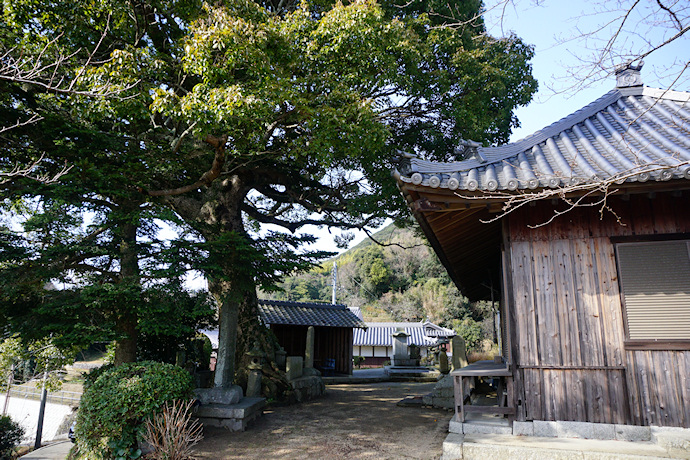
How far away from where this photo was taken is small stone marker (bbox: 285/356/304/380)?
1291cm

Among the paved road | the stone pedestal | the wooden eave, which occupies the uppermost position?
the wooden eave

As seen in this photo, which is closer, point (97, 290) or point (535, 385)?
point (535, 385)

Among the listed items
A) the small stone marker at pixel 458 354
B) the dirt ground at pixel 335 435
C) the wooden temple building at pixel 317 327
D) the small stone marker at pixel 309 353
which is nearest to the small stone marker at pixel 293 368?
the dirt ground at pixel 335 435

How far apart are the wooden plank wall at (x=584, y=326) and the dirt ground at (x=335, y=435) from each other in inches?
88.3

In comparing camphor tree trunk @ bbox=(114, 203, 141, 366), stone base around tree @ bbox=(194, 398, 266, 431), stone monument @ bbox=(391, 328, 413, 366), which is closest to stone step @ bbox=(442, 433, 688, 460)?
stone base around tree @ bbox=(194, 398, 266, 431)

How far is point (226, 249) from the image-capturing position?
30.1 feet

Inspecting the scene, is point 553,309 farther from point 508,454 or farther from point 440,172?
point 440,172

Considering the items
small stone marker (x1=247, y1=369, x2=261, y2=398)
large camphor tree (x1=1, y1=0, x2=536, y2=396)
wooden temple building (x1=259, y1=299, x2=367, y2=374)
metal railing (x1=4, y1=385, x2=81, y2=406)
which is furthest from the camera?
wooden temple building (x1=259, y1=299, x2=367, y2=374)

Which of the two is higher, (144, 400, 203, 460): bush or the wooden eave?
the wooden eave

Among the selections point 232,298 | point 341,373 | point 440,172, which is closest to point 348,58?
point 440,172

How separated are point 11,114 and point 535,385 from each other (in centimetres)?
1013

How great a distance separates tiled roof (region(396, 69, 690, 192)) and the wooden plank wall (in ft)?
1.97

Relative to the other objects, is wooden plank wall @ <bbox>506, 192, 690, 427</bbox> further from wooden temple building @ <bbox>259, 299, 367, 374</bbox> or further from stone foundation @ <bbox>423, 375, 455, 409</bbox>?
wooden temple building @ <bbox>259, 299, 367, 374</bbox>

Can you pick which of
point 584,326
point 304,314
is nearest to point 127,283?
point 584,326
